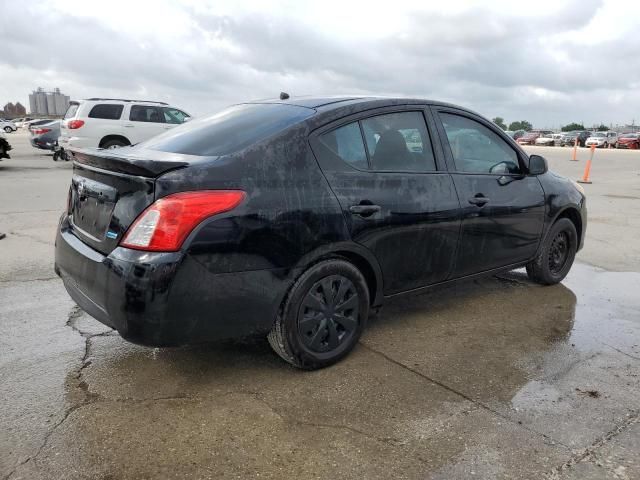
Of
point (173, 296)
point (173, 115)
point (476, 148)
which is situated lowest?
point (173, 296)

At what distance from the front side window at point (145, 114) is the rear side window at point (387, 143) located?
12857mm

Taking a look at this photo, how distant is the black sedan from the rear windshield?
0.05 feet

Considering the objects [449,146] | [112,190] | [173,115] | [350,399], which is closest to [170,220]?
[112,190]

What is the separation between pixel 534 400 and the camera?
3.01m

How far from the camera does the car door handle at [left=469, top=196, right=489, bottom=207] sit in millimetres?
3918

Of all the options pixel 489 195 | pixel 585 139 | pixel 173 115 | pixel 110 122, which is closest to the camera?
pixel 489 195

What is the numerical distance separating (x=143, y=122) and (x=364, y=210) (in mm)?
13242

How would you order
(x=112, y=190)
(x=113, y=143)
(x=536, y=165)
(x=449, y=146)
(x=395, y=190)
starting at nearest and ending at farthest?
(x=112, y=190) → (x=395, y=190) → (x=449, y=146) → (x=536, y=165) → (x=113, y=143)

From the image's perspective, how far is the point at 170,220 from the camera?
2.62 meters

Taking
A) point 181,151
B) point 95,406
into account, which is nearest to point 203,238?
point 181,151

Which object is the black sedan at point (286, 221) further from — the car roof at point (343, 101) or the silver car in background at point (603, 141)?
the silver car in background at point (603, 141)

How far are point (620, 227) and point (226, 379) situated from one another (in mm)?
7311

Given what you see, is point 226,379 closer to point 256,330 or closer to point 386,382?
point 256,330

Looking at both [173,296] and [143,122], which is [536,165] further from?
[143,122]
